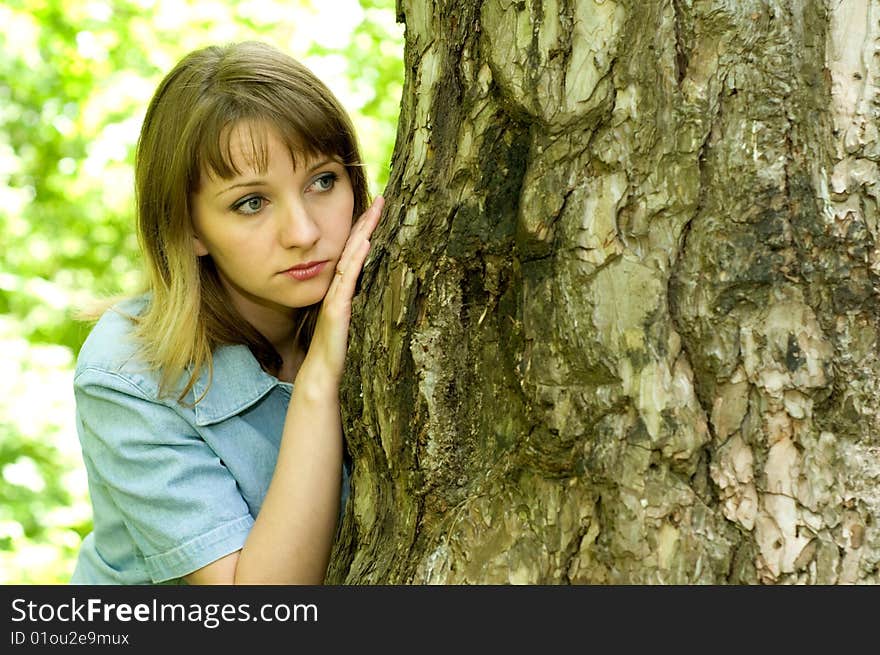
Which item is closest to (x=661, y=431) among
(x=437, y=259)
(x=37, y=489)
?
(x=437, y=259)

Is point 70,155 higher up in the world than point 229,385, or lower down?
higher up

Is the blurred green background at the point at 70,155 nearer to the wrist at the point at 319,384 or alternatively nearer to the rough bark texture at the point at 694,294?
the wrist at the point at 319,384

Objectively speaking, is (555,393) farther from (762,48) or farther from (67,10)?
(67,10)

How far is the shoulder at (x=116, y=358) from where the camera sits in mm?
2086

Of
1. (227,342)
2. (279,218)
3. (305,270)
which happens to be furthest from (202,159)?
(227,342)

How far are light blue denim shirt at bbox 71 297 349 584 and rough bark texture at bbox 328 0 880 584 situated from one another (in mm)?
742

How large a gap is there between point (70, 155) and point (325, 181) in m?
5.65

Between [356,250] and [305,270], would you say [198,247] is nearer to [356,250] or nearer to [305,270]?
[305,270]

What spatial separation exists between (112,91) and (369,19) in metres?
2.19

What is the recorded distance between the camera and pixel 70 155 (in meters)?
7.05

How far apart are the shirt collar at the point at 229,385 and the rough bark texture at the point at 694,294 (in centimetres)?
87

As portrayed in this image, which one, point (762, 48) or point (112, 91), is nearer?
point (762, 48)

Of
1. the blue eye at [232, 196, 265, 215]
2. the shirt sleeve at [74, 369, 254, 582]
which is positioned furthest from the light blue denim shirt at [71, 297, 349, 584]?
the blue eye at [232, 196, 265, 215]
